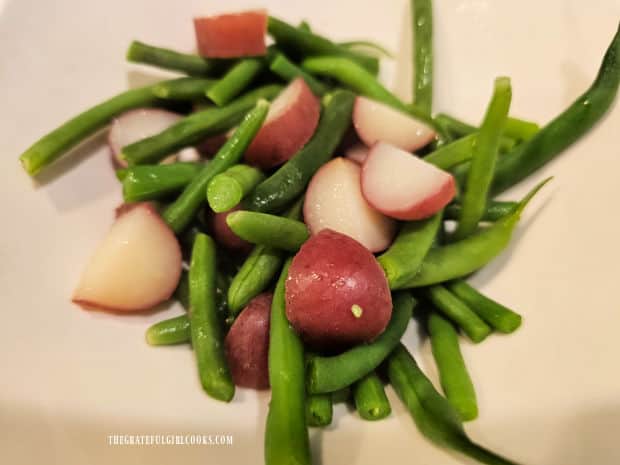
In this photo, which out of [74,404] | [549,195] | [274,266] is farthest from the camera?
[549,195]

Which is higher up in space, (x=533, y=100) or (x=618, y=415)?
(x=533, y=100)

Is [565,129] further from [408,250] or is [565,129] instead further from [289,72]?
[289,72]

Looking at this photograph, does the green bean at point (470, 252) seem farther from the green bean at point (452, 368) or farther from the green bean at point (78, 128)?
the green bean at point (78, 128)

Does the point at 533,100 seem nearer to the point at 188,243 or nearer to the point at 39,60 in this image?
the point at 188,243

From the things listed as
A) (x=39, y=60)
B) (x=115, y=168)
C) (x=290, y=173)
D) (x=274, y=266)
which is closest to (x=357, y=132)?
(x=290, y=173)

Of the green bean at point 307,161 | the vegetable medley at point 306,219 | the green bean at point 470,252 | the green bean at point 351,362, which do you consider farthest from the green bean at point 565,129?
the green bean at point 351,362

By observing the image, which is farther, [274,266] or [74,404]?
[274,266]
